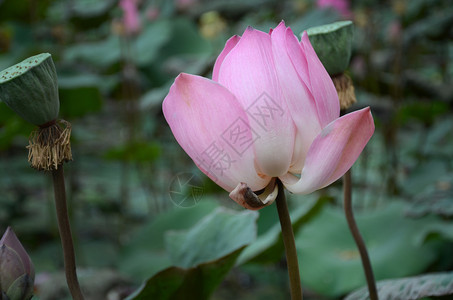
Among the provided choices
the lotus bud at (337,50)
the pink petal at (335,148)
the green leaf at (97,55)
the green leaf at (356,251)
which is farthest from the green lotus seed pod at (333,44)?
the green leaf at (97,55)

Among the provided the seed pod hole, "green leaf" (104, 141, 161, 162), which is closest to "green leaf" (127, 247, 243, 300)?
the seed pod hole

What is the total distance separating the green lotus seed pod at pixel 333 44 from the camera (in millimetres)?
401

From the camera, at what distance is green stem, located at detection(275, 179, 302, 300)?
33cm

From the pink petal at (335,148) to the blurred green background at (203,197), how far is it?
14 centimetres

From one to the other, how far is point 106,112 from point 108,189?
4.21 feet

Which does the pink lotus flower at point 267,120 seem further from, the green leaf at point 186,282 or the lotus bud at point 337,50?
the green leaf at point 186,282

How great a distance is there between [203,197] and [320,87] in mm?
1115

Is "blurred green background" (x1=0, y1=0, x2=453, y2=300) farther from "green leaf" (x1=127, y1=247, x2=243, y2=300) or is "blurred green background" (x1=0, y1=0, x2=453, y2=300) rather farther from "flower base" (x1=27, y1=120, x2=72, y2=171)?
"flower base" (x1=27, y1=120, x2=72, y2=171)

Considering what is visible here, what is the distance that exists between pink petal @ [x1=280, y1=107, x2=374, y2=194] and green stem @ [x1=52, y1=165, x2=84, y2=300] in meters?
0.16

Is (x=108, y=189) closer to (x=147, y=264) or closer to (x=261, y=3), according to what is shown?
(x=147, y=264)

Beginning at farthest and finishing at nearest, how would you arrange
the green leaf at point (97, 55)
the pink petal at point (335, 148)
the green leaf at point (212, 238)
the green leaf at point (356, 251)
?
1. the green leaf at point (97, 55)
2. the green leaf at point (356, 251)
3. the green leaf at point (212, 238)
4. the pink petal at point (335, 148)

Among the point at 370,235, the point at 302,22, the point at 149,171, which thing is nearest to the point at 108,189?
the point at 149,171

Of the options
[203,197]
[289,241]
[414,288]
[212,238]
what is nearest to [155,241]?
[203,197]

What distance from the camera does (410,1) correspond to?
1828mm
